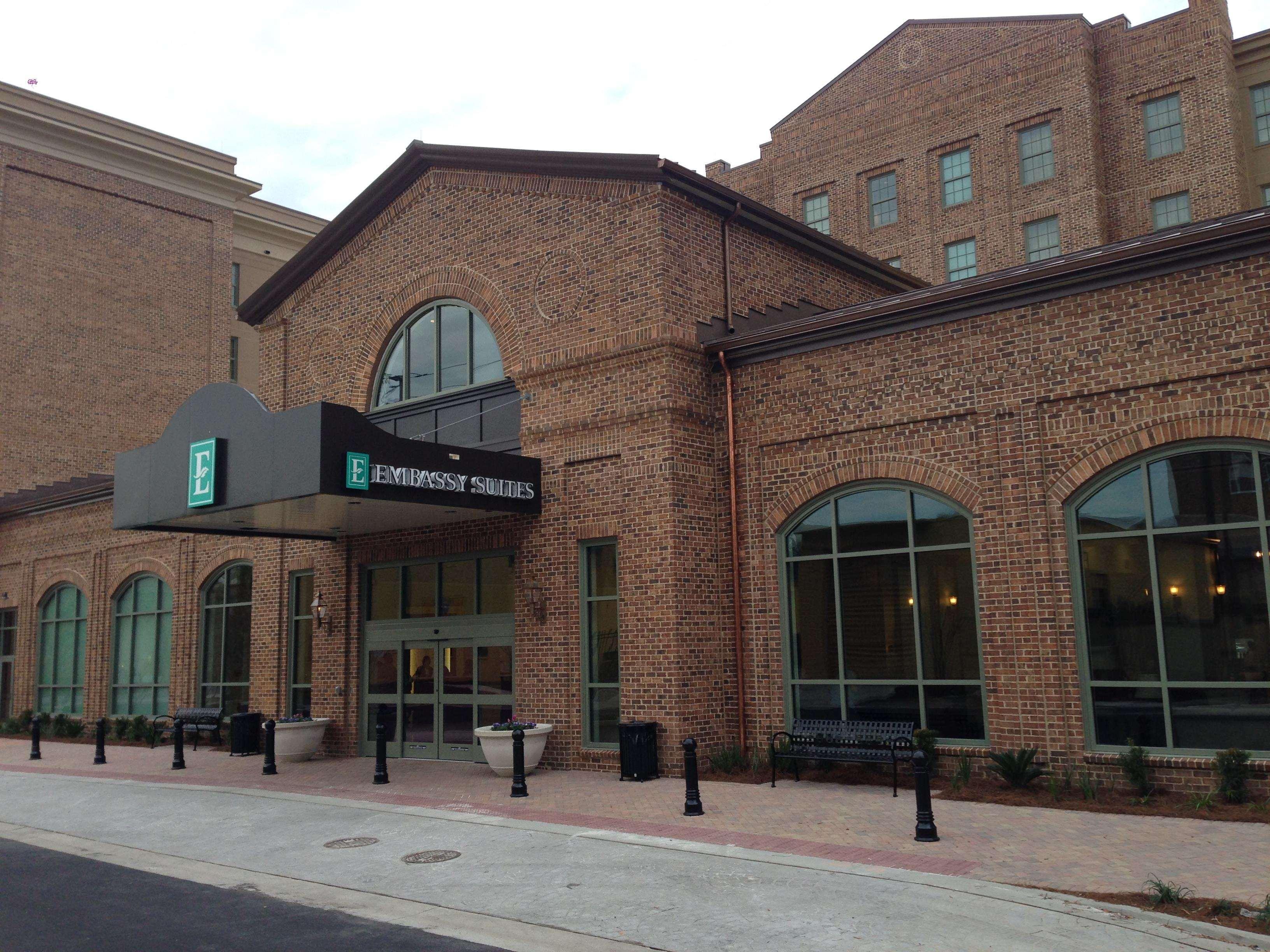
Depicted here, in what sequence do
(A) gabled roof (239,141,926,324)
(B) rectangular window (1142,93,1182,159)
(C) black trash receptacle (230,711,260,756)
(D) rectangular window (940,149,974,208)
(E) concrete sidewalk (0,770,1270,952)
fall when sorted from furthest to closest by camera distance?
(D) rectangular window (940,149,974,208) → (B) rectangular window (1142,93,1182,159) → (C) black trash receptacle (230,711,260,756) → (A) gabled roof (239,141,926,324) → (E) concrete sidewalk (0,770,1270,952)

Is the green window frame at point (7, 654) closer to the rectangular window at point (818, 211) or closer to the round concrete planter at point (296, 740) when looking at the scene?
the round concrete planter at point (296, 740)

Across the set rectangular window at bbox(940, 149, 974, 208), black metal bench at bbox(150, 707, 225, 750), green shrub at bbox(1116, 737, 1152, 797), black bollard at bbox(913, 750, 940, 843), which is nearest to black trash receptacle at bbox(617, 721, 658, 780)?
black bollard at bbox(913, 750, 940, 843)

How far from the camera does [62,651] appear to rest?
91.1 feet

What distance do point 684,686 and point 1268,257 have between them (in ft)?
28.2

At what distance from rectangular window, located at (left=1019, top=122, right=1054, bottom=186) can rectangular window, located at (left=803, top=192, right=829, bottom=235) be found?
7311 mm

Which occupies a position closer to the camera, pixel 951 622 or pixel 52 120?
pixel 951 622

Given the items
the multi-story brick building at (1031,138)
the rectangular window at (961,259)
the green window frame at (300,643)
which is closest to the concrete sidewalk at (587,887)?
the green window frame at (300,643)

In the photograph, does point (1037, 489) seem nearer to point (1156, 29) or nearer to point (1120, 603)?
point (1120, 603)

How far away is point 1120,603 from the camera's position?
12188mm

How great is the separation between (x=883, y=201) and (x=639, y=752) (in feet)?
96.7

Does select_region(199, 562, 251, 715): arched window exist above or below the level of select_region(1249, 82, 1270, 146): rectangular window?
below

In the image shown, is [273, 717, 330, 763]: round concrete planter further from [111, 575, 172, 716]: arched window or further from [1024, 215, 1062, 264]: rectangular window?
[1024, 215, 1062, 264]: rectangular window

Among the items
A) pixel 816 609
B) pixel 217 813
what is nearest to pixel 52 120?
pixel 217 813

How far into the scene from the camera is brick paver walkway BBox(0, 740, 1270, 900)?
28.5 feet
